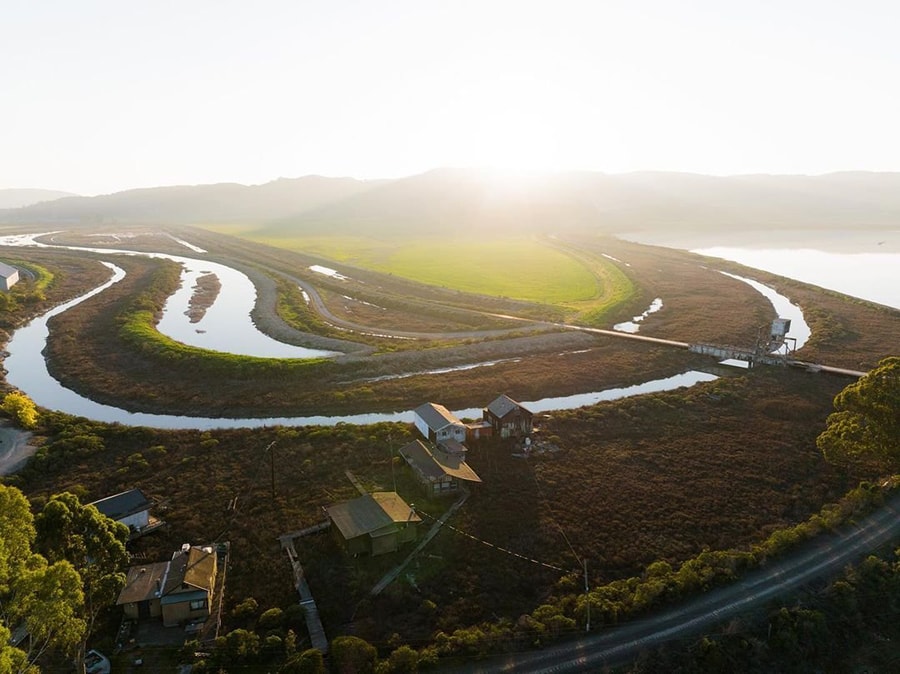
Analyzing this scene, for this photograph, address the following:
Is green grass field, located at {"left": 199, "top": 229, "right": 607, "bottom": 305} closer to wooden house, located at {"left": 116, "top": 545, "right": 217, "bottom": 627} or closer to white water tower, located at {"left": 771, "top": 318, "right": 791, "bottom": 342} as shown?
white water tower, located at {"left": 771, "top": 318, "right": 791, "bottom": 342}

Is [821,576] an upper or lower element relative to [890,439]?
lower

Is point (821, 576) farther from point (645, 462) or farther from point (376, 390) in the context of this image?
point (376, 390)

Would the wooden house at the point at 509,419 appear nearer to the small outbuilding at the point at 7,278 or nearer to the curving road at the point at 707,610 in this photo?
the curving road at the point at 707,610

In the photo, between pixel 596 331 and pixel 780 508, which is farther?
pixel 596 331

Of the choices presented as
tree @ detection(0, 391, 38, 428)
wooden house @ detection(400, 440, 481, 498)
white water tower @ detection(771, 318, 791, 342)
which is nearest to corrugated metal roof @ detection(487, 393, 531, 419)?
wooden house @ detection(400, 440, 481, 498)

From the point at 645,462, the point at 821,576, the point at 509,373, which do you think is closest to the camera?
the point at 821,576

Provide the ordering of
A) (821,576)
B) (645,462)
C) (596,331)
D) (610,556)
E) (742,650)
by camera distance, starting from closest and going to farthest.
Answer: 1. (742,650)
2. (821,576)
3. (610,556)
4. (645,462)
5. (596,331)

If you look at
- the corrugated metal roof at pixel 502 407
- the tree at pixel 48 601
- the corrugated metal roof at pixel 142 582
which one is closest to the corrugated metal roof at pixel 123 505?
the corrugated metal roof at pixel 142 582

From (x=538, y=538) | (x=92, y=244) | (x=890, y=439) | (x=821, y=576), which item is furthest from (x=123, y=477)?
(x=92, y=244)
